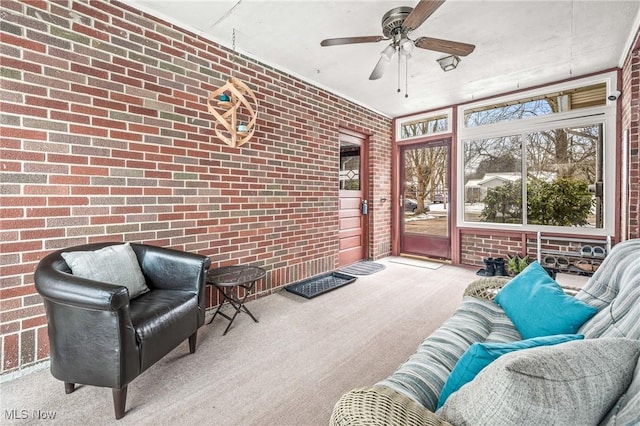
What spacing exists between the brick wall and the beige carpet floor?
51cm

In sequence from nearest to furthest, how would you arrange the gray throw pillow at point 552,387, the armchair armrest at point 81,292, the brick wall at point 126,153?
the gray throw pillow at point 552,387 < the armchair armrest at point 81,292 < the brick wall at point 126,153

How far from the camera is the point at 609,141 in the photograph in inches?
145

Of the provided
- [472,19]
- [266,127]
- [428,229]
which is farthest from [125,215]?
[428,229]

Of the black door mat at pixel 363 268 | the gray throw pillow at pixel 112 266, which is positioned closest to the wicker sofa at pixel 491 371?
the gray throw pillow at pixel 112 266

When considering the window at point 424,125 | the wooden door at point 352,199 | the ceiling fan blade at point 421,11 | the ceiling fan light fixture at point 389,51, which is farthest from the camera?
the window at point 424,125

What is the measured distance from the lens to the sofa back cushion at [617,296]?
3.68 ft

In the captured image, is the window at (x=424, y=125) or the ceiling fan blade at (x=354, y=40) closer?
the ceiling fan blade at (x=354, y=40)

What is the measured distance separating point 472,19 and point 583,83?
2.41 meters

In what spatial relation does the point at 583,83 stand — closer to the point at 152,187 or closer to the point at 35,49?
the point at 152,187

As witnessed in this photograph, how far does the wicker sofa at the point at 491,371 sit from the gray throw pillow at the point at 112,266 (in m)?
1.77

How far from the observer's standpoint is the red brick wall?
10.1 feet

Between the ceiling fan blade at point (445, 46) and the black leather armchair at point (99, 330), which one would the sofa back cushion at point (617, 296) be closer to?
the ceiling fan blade at point (445, 46)

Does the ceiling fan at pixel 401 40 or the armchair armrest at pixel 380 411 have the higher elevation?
the ceiling fan at pixel 401 40

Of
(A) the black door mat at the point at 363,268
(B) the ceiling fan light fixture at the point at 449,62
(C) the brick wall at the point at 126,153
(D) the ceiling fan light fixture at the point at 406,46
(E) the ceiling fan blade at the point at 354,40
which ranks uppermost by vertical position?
(B) the ceiling fan light fixture at the point at 449,62
